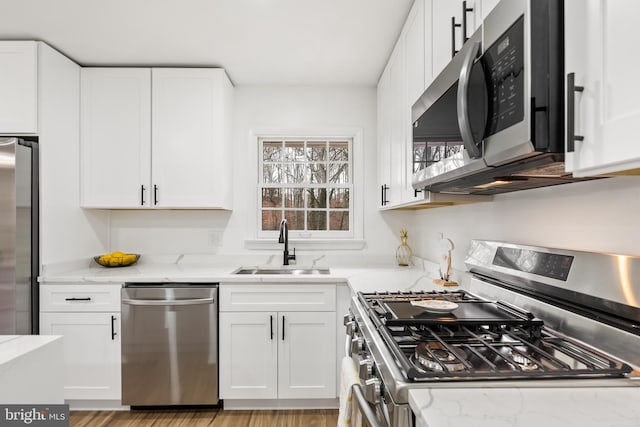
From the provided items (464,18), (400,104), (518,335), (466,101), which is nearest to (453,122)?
(466,101)

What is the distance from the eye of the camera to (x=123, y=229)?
3.12 m

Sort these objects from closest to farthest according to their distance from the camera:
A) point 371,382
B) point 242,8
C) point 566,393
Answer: point 566,393 → point 371,382 → point 242,8

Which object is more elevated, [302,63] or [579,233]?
[302,63]

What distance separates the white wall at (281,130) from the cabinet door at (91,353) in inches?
34.9

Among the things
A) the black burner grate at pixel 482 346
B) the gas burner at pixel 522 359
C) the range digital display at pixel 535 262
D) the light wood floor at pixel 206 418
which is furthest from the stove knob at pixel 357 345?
the light wood floor at pixel 206 418

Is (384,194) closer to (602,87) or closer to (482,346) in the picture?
(482,346)

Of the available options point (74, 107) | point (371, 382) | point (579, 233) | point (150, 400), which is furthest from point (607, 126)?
point (74, 107)

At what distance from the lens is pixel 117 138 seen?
2.78m

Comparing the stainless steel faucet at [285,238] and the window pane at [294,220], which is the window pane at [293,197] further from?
the stainless steel faucet at [285,238]

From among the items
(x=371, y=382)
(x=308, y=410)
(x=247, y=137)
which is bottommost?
(x=308, y=410)

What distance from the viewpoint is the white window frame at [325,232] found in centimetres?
Answer: 316

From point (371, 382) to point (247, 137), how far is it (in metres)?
2.53

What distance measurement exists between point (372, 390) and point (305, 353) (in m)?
1.57

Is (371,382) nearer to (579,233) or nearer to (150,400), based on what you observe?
(579,233)
